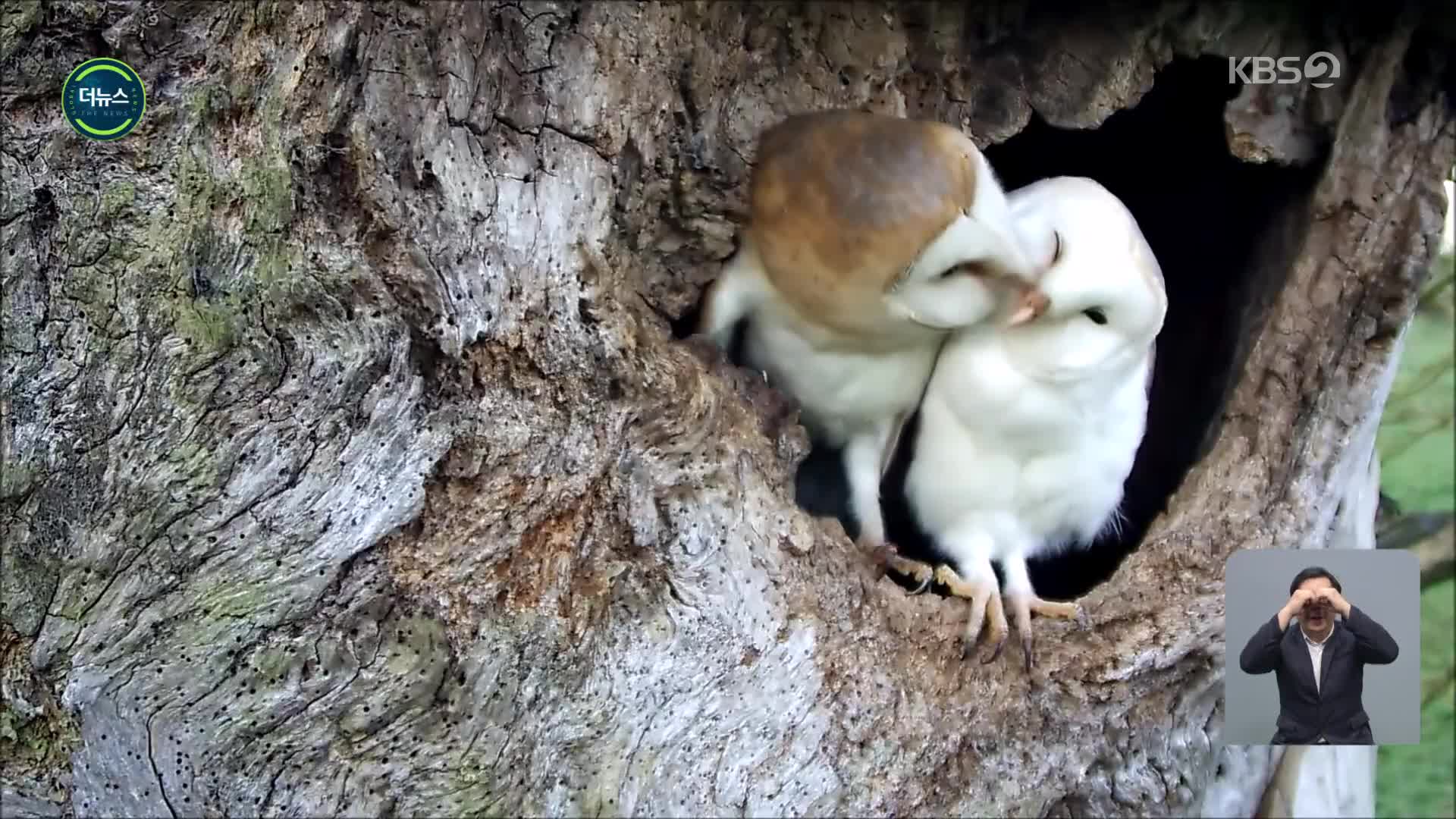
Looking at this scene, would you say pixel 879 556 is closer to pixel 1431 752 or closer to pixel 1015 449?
pixel 1015 449

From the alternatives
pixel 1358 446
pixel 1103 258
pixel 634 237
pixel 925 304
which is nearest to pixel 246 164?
pixel 634 237

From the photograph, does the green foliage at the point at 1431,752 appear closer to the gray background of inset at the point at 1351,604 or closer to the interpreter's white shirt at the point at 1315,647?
the gray background of inset at the point at 1351,604

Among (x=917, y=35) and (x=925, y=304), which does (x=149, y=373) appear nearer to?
(x=925, y=304)

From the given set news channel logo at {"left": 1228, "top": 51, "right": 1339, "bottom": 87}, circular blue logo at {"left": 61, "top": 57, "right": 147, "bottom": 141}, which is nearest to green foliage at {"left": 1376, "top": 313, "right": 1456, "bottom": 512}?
news channel logo at {"left": 1228, "top": 51, "right": 1339, "bottom": 87}

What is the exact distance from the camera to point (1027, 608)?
1272 mm

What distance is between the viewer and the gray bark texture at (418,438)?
3.01 ft

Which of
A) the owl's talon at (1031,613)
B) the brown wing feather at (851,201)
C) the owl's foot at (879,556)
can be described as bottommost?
the owl's talon at (1031,613)

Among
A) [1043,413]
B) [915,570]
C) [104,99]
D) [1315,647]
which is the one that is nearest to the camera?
[104,99]

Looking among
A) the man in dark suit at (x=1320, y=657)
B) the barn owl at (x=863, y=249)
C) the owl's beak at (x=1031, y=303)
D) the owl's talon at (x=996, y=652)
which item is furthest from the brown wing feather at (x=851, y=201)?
the man in dark suit at (x=1320, y=657)

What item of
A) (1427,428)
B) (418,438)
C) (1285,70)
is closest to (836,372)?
(418,438)

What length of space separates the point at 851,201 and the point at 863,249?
46mm

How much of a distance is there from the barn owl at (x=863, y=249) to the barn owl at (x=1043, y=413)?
7 centimetres

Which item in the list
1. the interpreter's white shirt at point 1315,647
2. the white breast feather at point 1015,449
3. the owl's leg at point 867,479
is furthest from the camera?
the owl's leg at point 867,479

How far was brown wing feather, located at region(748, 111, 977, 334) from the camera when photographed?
998mm
